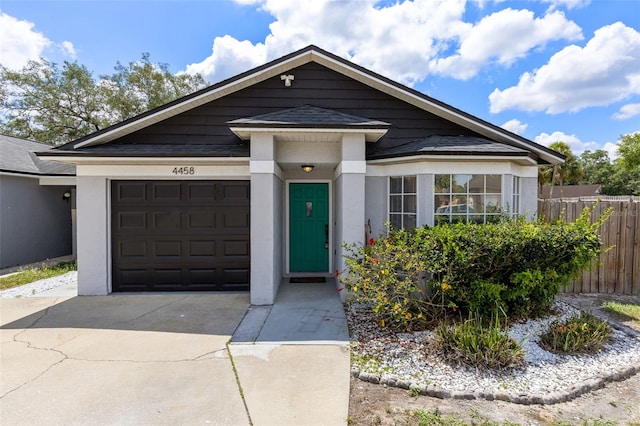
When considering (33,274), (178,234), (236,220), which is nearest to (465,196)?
(236,220)

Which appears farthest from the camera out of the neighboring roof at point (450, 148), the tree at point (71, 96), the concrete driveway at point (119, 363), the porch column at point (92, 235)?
the tree at point (71, 96)

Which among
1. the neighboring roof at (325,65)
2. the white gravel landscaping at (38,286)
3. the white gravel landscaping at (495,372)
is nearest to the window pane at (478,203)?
the neighboring roof at (325,65)

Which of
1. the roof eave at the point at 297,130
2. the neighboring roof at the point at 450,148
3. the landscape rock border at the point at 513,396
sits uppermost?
the roof eave at the point at 297,130

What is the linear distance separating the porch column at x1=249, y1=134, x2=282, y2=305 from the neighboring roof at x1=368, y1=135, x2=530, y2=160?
222 centimetres

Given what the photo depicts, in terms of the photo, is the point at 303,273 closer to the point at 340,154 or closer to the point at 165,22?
the point at 340,154

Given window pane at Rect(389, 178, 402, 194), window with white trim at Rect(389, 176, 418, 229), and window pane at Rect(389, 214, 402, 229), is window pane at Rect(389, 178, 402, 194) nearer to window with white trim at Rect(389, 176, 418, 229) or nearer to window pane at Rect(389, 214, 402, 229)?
window with white trim at Rect(389, 176, 418, 229)

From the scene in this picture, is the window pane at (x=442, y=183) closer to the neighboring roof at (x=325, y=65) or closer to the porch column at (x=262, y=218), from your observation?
the neighboring roof at (x=325, y=65)

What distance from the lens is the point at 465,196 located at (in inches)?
239

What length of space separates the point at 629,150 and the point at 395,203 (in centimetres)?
3113

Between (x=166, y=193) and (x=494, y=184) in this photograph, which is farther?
(x=166, y=193)

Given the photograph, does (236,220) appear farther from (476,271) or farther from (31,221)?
(31,221)

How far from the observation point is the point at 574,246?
4.80 m

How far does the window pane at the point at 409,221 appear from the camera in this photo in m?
6.23

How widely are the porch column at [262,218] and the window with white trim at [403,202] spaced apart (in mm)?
2550
